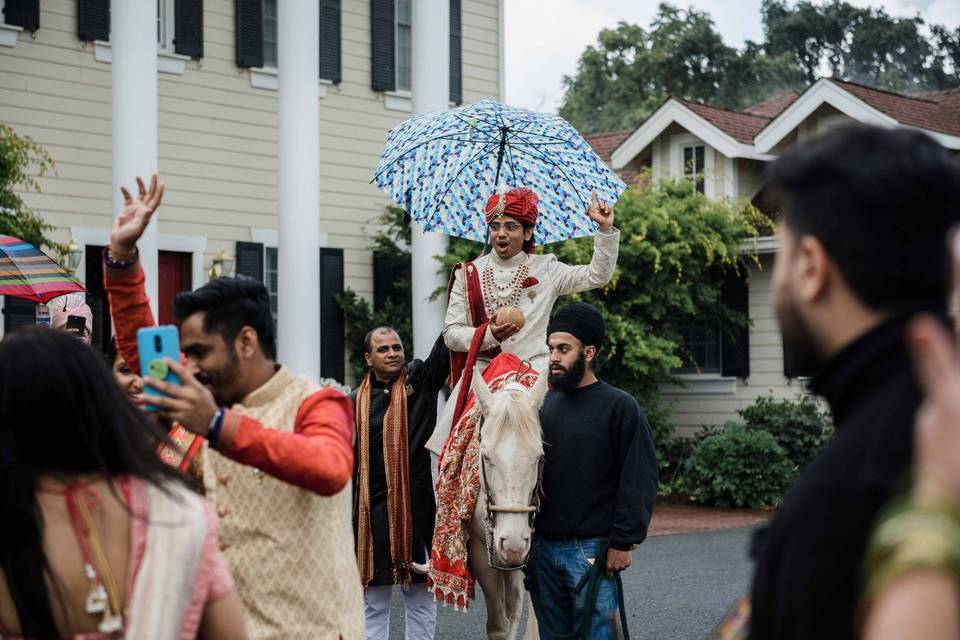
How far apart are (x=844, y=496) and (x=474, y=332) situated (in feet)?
17.3

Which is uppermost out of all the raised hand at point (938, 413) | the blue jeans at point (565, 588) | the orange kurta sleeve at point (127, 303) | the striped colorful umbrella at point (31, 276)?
the striped colorful umbrella at point (31, 276)

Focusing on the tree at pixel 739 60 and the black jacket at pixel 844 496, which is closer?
the black jacket at pixel 844 496

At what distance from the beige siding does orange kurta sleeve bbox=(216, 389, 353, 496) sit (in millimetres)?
19159

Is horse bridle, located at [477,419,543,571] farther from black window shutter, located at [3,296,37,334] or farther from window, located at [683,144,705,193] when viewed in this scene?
window, located at [683,144,705,193]

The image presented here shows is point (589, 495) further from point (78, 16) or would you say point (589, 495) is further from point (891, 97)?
point (891, 97)

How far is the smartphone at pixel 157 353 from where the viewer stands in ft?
9.34

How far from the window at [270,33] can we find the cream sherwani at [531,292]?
528 inches

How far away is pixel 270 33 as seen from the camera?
65.4 ft

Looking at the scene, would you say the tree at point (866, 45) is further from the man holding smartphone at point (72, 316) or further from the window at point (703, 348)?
the man holding smartphone at point (72, 316)

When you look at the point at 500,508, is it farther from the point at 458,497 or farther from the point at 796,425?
the point at 796,425

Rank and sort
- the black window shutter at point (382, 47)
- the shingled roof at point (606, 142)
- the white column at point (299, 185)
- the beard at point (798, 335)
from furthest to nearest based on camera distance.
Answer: the shingled roof at point (606, 142) → the black window shutter at point (382, 47) → the white column at point (299, 185) → the beard at point (798, 335)

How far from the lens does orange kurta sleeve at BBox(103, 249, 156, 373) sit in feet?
12.8

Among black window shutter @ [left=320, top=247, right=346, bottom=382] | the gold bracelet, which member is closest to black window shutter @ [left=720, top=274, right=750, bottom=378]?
black window shutter @ [left=320, top=247, right=346, bottom=382]

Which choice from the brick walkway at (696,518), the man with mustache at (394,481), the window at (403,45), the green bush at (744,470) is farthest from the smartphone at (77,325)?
the window at (403,45)
